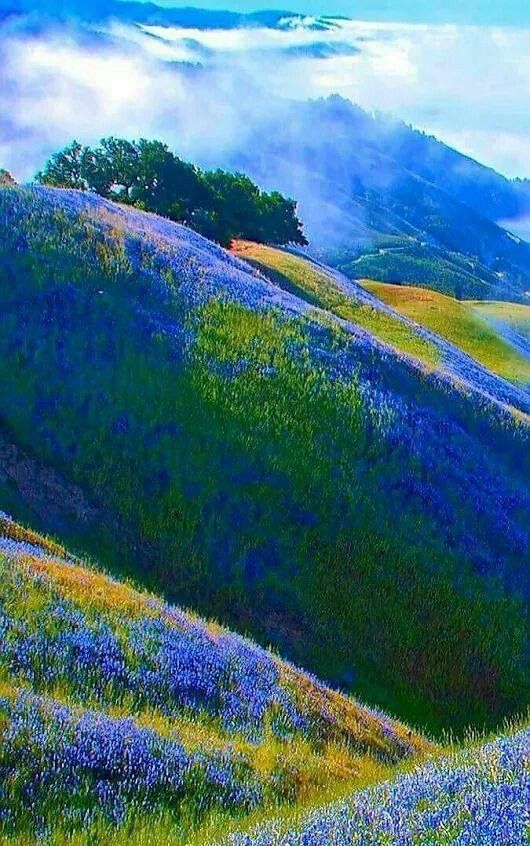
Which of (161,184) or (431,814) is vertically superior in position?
(161,184)

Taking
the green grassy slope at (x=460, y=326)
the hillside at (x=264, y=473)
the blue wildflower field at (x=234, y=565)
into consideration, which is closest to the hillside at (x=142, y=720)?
the blue wildflower field at (x=234, y=565)

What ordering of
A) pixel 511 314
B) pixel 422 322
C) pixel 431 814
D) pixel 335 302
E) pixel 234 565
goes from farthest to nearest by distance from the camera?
pixel 511 314 → pixel 422 322 → pixel 335 302 → pixel 234 565 → pixel 431 814

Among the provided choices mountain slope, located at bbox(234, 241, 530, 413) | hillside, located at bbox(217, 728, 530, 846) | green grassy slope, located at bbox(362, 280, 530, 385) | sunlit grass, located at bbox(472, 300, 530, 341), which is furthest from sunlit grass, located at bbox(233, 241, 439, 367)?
hillside, located at bbox(217, 728, 530, 846)

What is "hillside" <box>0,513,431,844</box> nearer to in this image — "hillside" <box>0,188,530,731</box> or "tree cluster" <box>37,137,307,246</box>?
"hillside" <box>0,188,530,731</box>

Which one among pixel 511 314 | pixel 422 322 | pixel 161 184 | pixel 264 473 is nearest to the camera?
pixel 264 473

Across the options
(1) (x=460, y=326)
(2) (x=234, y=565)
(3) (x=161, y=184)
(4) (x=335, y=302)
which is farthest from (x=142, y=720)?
(1) (x=460, y=326)

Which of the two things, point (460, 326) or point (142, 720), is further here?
point (460, 326)

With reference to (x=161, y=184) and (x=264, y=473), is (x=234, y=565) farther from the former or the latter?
(x=161, y=184)
